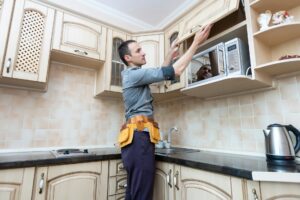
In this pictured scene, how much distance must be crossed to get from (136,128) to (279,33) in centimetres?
111

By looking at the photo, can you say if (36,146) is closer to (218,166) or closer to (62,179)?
(62,179)

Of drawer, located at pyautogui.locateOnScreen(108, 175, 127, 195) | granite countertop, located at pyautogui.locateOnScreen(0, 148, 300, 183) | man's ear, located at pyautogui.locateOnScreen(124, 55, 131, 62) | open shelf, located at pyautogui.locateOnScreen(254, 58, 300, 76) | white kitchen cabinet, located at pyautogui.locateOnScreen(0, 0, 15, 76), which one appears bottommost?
drawer, located at pyautogui.locateOnScreen(108, 175, 127, 195)

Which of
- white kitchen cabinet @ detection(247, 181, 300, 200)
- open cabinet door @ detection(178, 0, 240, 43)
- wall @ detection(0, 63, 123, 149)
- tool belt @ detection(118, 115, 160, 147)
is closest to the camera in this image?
white kitchen cabinet @ detection(247, 181, 300, 200)

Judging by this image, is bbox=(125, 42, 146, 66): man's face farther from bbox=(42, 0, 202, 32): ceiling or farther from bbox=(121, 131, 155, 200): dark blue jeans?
bbox=(42, 0, 202, 32): ceiling

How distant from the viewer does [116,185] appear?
5.10 feet

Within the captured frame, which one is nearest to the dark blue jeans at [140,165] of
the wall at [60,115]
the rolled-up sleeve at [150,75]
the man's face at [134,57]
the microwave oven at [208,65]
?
the rolled-up sleeve at [150,75]

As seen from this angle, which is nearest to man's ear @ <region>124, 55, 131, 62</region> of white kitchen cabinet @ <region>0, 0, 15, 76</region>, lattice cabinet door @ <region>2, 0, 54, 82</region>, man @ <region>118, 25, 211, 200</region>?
man @ <region>118, 25, 211, 200</region>

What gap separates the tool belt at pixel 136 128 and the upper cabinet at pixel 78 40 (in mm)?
940

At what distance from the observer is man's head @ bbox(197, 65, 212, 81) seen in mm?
1531

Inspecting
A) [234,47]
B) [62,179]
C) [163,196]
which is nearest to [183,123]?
[163,196]

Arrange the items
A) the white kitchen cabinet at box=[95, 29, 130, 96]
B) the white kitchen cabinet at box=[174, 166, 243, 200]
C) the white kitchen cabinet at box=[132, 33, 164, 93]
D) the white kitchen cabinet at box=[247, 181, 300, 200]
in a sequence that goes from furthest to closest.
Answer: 1. the white kitchen cabinet at box=[132, 33, 164, 93]
2. the white kitchen cabinet at box=[95, 29, 130, 96]
3. the white kitchen cabinet at box=[174, 166, 243, 200]
4. the white kitchen cabinet at box=[247, 181, 300, 200]

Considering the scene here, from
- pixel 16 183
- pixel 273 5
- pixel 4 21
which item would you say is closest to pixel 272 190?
pixel 273 5

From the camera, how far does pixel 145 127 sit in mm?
1244

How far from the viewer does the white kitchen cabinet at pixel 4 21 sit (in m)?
1.45
